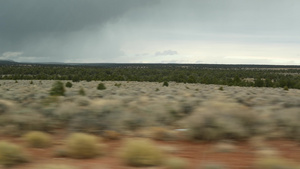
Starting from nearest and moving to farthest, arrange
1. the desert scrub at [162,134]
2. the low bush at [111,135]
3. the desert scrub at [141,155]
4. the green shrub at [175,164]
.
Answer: the green shrub at [175,164] → the desert scrub at [141,155] → the desert scrub at [162,134] → the low bush at [111,135]

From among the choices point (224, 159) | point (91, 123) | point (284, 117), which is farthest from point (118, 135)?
point (284, 117)

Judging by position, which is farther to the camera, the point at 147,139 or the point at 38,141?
the point at 147,139

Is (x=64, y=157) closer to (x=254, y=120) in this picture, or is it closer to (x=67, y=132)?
(x=67, y=132)

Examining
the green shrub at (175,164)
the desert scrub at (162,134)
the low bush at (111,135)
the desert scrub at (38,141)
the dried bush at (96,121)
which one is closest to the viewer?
the green shrub at (175,164)

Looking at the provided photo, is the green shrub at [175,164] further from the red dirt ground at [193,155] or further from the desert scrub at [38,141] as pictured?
the desert scrub at [38,141]

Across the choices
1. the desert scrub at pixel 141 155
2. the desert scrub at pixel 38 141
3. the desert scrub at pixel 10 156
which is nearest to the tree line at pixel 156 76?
the desert scrub at pixel 38 141

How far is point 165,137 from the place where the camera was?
7.79 meters

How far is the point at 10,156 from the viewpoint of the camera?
18.8 feet

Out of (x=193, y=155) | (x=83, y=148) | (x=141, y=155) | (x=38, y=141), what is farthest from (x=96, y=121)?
(x=193, y=155)

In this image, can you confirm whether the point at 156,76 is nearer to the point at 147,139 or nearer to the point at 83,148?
the point at 147,139

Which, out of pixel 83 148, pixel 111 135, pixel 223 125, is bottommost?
pixel 111 135

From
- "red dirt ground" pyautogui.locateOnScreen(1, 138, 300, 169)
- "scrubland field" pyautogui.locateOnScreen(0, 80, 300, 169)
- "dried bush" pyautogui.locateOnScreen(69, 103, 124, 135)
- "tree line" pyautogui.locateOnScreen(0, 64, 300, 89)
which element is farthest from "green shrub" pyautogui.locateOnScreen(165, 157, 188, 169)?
"tree line" pyautogui.locateOnScreen(0, 64, 300, 89)

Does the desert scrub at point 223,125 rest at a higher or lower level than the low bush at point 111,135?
higher

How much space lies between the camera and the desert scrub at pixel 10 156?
18.5 ft
